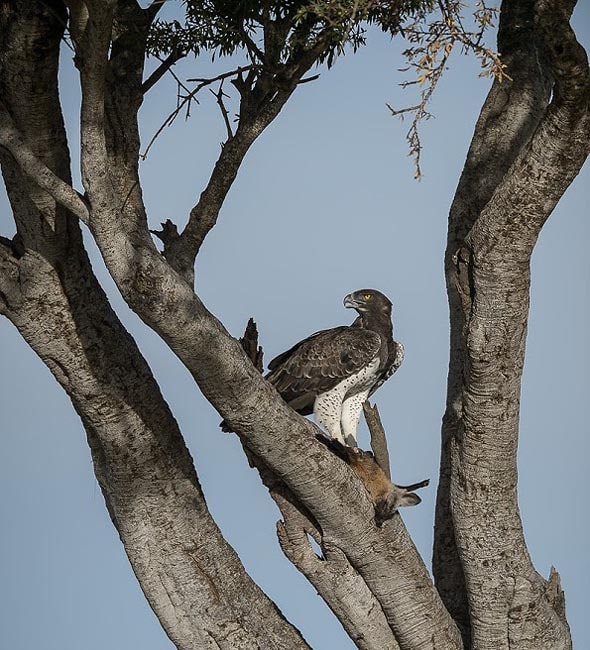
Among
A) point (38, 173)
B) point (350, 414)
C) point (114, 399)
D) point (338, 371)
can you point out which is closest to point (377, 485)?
point (338, 371)

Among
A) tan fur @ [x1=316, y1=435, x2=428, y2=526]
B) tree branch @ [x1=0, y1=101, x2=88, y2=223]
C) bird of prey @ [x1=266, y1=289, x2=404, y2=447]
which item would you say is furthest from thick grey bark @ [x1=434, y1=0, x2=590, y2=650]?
tree branch @ [x1=0, y1=101, x2=88, y2=223]

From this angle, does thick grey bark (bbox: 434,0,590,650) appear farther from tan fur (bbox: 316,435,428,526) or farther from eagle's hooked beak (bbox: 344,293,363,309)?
eagle's hooked beak (bbox: 344,293,363,309)

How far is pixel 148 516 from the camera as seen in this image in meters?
7.01

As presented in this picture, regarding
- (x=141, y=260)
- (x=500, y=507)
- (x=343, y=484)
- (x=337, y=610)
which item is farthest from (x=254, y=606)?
(x=141, y=260)

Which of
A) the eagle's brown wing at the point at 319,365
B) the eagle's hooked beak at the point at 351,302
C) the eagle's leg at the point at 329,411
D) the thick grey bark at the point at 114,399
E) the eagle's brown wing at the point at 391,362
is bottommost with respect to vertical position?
the thick grey bark at the point at 114,399

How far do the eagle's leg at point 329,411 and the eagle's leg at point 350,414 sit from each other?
0.30 ft

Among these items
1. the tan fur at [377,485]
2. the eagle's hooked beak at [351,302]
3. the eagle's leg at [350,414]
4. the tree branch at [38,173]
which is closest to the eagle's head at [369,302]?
the eagle's hooked beak at [351,302]

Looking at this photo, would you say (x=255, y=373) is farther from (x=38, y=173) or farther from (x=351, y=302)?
(x=351, y=302)

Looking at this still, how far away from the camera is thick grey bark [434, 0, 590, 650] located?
6.10 meters

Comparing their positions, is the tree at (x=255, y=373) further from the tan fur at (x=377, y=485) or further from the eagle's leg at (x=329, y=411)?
the eagle's leg at (x=329, y=411)

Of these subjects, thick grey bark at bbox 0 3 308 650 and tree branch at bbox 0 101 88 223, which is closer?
tree branch at bbox 0 101 88 223

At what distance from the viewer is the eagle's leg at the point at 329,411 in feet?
26.7

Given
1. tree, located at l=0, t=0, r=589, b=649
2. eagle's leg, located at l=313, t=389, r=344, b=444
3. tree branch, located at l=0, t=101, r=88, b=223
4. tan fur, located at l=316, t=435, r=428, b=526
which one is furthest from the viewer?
eagle's leg, located at l=313, t=389, r=344, b=444

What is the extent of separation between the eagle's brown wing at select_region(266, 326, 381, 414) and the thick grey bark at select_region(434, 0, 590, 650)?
2.11 ft
